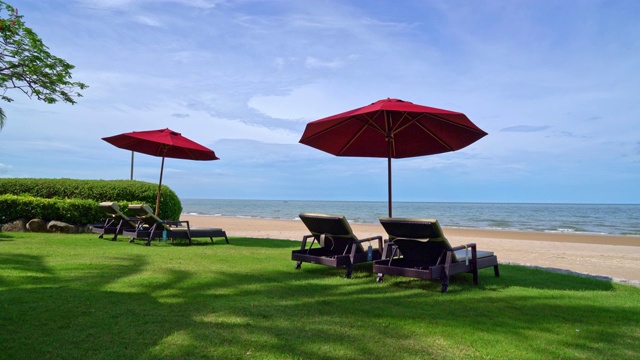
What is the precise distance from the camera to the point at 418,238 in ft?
18.7

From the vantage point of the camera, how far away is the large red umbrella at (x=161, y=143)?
33.9ft

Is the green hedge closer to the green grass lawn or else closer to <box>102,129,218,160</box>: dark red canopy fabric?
<box>102,129,218,160</box>: dark red canopy fabric

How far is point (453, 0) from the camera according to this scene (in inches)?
376

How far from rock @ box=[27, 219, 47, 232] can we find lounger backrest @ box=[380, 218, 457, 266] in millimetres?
10959

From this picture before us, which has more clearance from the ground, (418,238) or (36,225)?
(418,238)

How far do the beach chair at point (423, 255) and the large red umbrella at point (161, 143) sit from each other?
633 centimetres

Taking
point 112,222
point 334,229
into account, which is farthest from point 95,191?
point 334,229

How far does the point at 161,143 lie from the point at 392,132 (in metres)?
5.97

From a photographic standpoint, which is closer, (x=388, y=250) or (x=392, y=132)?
(x=388, y=250)

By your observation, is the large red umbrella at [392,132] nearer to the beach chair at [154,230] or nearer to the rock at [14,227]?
the beach chair at [154,230]

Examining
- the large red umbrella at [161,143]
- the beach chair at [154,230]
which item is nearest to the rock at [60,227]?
the large red umbrella at [161,143]

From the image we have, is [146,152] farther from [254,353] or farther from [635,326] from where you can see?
[635,326]

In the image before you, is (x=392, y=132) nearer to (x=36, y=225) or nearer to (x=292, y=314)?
(x=292, y=314)

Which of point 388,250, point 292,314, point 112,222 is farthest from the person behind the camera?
point 112,222
